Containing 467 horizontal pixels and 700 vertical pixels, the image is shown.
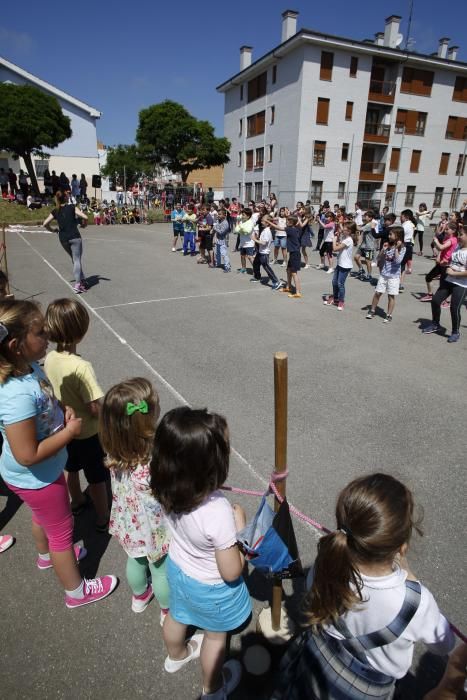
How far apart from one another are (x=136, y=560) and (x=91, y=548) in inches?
28.4

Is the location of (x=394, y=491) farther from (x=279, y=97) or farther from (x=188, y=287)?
(x=279, y=97)

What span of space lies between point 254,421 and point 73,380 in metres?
2.19

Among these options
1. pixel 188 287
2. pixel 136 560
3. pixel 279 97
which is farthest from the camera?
pixel 279 97

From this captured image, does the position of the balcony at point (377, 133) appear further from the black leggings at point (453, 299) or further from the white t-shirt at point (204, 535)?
the white t-shirt at point (204, 535)

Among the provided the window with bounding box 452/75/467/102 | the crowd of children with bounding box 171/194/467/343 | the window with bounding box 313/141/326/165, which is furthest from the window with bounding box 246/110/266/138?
the crowd of children with bounding box 171/194/467/343

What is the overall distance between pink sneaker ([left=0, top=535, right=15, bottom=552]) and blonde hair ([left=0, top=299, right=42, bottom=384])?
1.58m

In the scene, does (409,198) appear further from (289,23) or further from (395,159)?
(289,23)

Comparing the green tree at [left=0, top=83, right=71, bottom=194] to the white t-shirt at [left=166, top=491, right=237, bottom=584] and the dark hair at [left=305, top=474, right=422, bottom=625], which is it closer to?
the white t-shirt at [left=166, top=491, right=237, bottom=584]

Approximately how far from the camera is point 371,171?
1446 inches

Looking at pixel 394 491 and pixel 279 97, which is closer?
pixel 394 491

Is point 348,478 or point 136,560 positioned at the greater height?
point 136,560

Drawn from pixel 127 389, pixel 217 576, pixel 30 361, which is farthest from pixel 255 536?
pixel 30 361

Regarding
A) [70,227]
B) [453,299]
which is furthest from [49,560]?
[70,227]

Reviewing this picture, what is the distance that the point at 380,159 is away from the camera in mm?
36500
